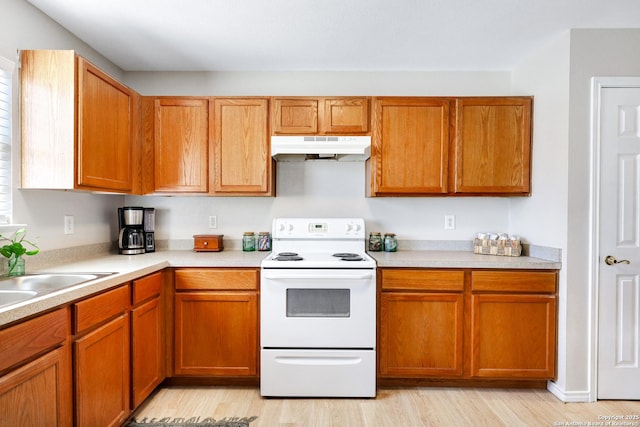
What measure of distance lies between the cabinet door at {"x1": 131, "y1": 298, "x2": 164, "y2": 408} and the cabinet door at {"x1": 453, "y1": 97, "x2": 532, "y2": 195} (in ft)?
7.43

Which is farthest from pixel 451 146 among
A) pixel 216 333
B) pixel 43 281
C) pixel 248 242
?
pixel 43 281

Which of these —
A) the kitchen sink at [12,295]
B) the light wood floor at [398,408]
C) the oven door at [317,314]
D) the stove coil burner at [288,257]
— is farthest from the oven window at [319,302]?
the kitchen sink at [12,295]

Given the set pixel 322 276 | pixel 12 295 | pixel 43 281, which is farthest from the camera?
pixel 322 276

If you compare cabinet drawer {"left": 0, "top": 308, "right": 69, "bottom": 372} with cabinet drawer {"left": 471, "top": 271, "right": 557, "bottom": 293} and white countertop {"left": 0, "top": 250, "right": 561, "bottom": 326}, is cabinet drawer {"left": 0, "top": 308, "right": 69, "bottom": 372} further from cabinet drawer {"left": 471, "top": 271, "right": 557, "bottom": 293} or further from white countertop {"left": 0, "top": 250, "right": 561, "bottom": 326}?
cabinet drawer {"left": 471, "top": 271, "right": 557, "bottom": 293}

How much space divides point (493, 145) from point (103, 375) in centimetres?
281

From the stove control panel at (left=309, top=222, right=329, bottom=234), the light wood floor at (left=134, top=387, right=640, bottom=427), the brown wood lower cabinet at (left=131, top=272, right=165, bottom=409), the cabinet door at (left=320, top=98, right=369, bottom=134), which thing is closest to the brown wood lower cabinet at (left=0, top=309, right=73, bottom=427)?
the brown wood lower cabinet at (left=131, top=272, right=165, bottom=409)

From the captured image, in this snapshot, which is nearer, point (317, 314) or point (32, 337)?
point (32, 337)

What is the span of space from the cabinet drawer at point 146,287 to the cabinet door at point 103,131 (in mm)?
613

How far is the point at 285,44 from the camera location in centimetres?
252

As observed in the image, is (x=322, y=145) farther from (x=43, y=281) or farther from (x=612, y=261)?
(x=612, y=261)

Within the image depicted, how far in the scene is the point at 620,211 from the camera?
2277 mm

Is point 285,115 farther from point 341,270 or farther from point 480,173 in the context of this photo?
point 480,173

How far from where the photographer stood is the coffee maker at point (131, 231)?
2.68 meters

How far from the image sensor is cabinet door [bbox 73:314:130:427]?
1.58 m
